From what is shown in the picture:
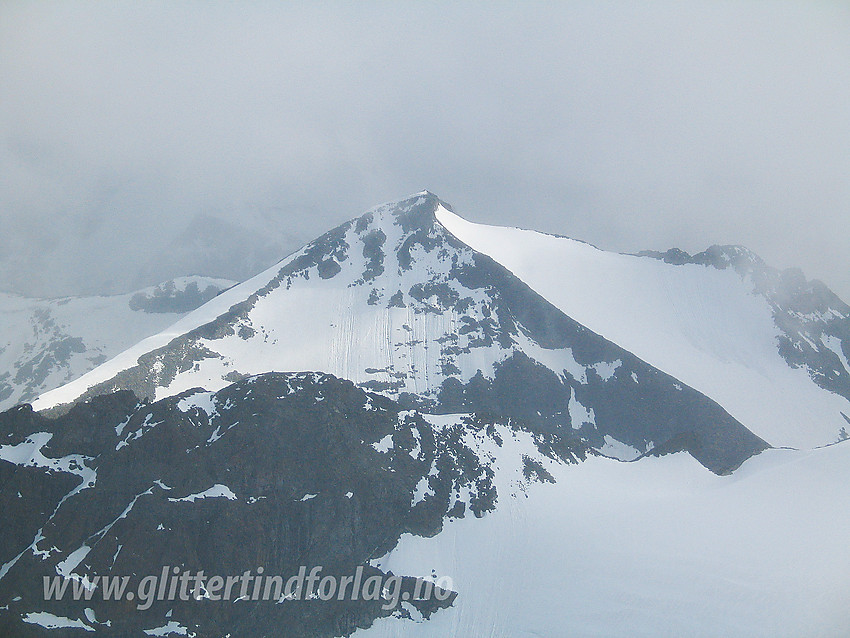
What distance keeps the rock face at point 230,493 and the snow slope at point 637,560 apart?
3.96 meters

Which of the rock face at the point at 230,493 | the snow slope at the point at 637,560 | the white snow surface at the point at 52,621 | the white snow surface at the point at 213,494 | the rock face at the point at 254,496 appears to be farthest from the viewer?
the white snow surface at the point at 213,494

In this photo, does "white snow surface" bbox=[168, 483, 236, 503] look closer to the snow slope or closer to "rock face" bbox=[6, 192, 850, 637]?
"rock face" bbox=[6, 192, 850, 637]

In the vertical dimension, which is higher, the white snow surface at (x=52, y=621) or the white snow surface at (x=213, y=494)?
the white snow surface at (x=213, y=494)

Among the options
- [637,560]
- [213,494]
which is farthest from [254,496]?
[637,560]

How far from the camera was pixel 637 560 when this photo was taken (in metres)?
110

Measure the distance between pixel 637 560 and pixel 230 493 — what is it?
61456mm

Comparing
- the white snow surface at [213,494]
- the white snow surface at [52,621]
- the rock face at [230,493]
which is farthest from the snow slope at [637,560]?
the white snow surface at [52,621]

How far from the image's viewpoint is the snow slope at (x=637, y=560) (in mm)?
99438

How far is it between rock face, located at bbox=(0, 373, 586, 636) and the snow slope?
3959 mm

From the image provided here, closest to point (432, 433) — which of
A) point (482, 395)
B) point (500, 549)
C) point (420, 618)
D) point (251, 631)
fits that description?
point (500, 549)

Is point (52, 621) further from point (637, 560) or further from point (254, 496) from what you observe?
point (637, 560)

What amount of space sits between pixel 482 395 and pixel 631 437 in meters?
41.3

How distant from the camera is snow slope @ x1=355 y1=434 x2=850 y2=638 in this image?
326 feet

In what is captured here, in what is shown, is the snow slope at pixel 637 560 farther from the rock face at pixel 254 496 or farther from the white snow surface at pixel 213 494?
the white snow surface at pixel 213 494
